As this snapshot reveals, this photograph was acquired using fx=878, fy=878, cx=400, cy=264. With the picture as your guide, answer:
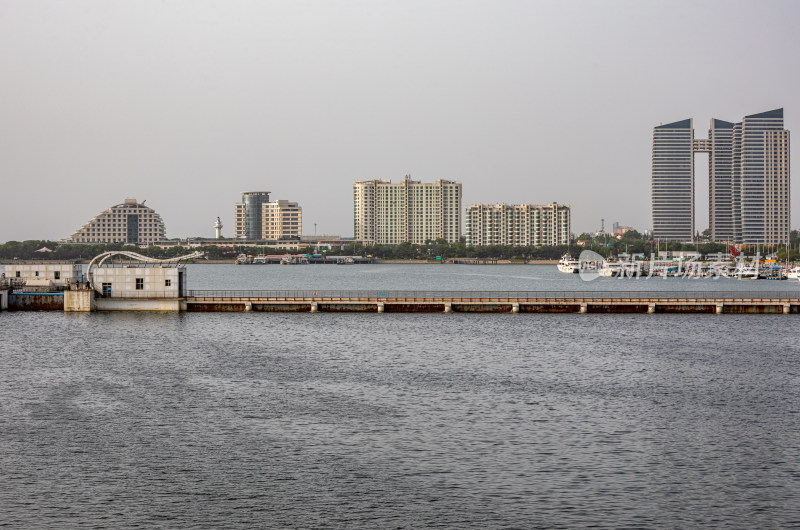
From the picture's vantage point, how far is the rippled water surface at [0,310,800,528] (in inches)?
1188

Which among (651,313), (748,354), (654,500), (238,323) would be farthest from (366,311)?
(654,500)

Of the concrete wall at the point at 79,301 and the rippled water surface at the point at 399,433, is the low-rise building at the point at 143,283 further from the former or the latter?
the rippled water surface at the point at 399,433

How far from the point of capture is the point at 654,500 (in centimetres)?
3119

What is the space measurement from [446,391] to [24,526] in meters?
26.7

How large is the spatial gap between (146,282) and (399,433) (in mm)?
58495

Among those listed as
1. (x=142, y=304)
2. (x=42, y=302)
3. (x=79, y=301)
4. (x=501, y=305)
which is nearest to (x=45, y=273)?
(x=42, y=302)

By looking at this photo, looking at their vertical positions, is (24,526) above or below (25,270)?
below

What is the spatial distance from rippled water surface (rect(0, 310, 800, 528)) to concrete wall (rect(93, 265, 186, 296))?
19.0 meters

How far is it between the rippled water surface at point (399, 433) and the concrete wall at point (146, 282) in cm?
1904

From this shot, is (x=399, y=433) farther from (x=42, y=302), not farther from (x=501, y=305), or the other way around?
(x=42, y=302)

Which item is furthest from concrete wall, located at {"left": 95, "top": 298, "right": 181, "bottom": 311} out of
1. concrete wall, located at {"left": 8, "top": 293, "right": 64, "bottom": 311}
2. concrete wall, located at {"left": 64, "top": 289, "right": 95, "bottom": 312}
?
concrete wall, located at {"left": 8, "top": 293, "right": 64, "bottom": 311}

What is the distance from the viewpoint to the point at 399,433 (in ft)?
130

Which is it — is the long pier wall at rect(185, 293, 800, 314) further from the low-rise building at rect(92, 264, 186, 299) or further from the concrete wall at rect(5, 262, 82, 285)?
the concrete wall at rect(5, 262, 82, 285)

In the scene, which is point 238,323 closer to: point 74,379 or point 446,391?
point 74,379
